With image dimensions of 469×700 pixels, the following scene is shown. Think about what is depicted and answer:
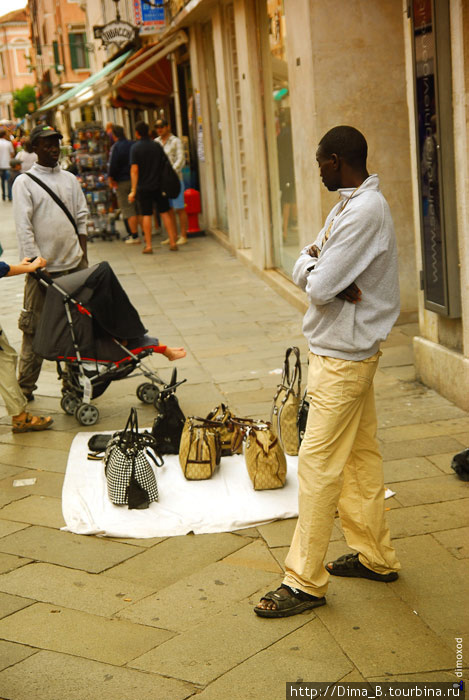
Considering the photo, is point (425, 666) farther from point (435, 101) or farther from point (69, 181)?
point (69, 181)

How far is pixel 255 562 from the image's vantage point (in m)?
4.27

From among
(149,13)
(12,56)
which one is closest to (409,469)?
(149,13)

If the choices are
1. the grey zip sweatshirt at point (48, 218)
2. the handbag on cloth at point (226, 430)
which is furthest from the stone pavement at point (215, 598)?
the grey zip sweatshirt at point (48, 218)

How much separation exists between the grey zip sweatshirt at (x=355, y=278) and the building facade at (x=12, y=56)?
10449 centimetres

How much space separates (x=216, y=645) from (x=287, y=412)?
6.74 ft

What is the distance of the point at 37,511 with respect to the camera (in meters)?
5.07

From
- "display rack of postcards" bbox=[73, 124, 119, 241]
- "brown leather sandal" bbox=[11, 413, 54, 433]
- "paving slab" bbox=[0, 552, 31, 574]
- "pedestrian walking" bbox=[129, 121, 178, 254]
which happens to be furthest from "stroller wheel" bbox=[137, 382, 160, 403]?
"display rack of postcards" bbox=[73, 124, 119, 241]

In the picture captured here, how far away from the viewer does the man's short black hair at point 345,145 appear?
351cm

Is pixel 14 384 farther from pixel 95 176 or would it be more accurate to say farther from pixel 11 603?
pixel 95 176

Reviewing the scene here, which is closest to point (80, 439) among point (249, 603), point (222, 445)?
point (222, 445)

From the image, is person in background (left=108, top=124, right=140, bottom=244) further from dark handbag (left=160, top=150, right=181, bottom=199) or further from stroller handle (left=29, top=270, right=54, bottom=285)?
stroller handle (left=29, top=270, right=54, bottom=285)

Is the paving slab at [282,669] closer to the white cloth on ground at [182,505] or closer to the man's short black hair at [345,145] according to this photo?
the white cloth on ground at [182,505]

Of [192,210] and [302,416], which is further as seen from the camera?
[192,210]

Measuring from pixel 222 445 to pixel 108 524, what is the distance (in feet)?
3.42
